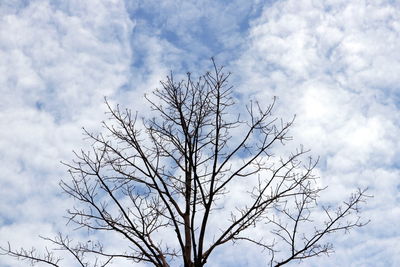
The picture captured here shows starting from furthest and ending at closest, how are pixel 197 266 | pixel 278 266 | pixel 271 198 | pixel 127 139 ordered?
pixel 127 139
pixel 271 198
pixel 278 266
pixel 197 266

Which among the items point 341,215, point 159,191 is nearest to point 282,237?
point 341,215

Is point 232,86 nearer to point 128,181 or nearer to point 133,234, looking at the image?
point 128,181

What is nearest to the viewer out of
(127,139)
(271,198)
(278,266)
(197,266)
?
(197,266)

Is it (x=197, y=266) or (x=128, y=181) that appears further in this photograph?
(x=128, y=181)

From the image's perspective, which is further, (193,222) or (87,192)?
(87,192)

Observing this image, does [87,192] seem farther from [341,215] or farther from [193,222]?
[341,215]

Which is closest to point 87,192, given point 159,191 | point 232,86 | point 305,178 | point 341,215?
point 159,191

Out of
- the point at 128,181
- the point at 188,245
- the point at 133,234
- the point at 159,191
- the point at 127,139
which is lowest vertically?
the point at 188,245

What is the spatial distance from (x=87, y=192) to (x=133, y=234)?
883 mm

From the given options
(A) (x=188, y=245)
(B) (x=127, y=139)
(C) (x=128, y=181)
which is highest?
(B) (x=127, y=139)

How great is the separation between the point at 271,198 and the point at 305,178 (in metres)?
0.59

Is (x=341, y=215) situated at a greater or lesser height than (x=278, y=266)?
greater

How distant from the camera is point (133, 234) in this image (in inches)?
225

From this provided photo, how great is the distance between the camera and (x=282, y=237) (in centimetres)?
598
